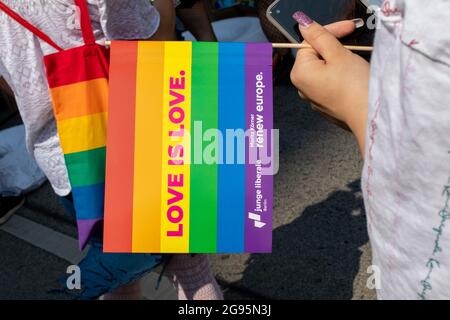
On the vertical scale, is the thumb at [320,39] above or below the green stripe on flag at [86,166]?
above

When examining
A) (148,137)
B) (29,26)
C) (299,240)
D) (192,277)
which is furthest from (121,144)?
(299,240)

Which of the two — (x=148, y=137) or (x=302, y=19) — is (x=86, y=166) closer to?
(x=148, y=137)

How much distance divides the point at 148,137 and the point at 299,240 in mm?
1531

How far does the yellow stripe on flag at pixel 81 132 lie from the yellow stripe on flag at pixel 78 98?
0.01 metres

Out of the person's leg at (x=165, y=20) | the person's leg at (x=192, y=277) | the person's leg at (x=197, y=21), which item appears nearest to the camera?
the person's leg at (x=165, y=20)

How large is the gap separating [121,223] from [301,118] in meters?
2.33

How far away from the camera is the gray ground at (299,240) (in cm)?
253

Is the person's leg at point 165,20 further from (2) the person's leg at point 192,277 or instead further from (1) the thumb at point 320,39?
(2) the person's leg at point 192,277

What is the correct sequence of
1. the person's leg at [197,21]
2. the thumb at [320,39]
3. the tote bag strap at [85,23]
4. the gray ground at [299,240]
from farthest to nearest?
the person's leg at [197,21], the gray ground at [299,240], the tote bag strap at [85,23], the thumb at [320,39]

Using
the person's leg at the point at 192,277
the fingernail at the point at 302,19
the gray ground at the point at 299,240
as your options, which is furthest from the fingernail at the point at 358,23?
the gray ground at the point at 299,240

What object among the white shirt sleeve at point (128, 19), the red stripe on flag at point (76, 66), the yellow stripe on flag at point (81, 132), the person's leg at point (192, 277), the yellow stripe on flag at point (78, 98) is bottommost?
the person's leg at point (192, 277)

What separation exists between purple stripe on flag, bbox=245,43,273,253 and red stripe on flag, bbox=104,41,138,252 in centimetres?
26

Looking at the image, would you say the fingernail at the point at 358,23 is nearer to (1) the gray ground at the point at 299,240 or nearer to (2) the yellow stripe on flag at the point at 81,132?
(2) the yellow stripe on flag at the point at 81,132

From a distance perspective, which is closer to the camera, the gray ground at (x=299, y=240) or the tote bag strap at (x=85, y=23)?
the tote bag strap at (x=85, y=23)
